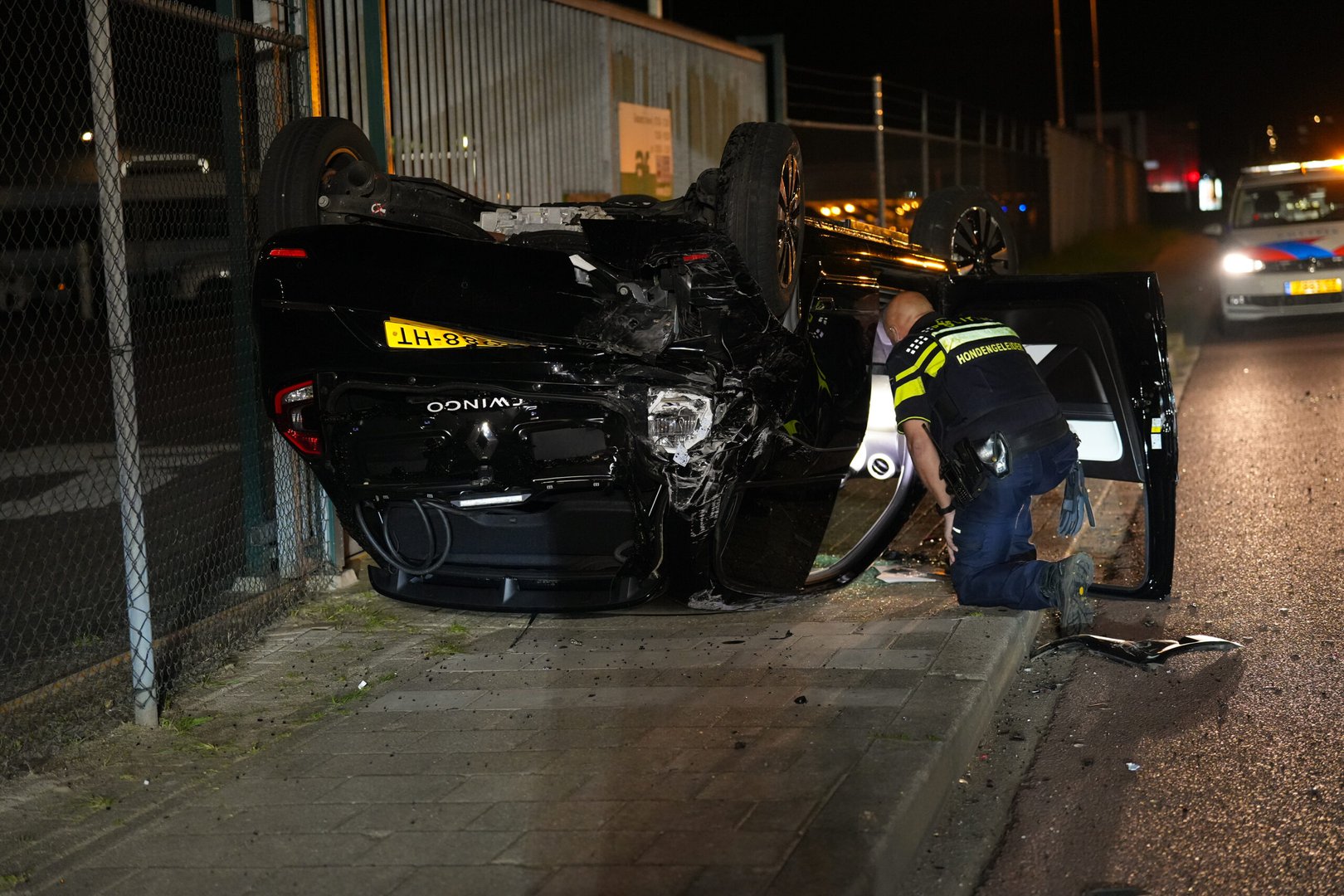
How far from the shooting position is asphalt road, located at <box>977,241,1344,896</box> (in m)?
3.75

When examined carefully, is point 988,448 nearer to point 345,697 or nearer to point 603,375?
point 603,375

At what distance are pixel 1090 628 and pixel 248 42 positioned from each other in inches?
178

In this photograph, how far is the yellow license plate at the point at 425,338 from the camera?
4848 mm

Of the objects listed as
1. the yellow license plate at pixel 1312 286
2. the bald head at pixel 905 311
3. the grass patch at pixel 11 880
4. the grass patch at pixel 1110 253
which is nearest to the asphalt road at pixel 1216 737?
the bald head at pixel 905 311

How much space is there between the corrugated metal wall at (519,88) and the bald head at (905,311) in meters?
2.87

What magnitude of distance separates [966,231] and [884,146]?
8295mm

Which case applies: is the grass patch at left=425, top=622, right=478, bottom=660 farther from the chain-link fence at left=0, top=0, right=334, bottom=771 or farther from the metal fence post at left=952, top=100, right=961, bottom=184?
the metal fence post at left=952, top=100, right=961, bottom=184

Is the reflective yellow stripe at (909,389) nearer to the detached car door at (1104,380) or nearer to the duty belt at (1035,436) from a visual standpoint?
the duty belt at (1035,436)

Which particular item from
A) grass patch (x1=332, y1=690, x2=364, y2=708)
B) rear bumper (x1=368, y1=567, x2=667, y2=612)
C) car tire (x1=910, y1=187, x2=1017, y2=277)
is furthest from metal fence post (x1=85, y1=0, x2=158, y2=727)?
car tire (x1=910, y1=187, x2=1017, y2=277)

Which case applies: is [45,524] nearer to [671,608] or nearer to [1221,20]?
[671,608]

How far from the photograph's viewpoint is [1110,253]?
1217 inches

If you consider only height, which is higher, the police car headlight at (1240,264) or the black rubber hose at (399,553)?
the police car headlight at (1240,264)

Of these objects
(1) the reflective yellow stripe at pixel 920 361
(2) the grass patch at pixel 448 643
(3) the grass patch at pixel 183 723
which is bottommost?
(3) the grass patch at pixel 183 723

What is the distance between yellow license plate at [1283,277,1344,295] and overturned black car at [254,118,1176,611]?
1015cm
